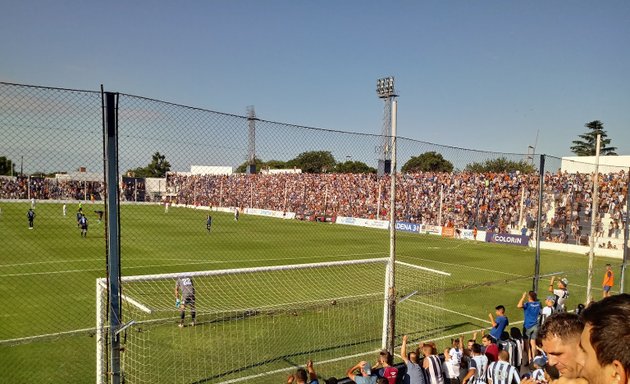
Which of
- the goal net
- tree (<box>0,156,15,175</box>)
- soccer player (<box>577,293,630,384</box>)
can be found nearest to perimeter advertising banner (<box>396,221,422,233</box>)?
the goal net

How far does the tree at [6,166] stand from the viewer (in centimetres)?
494

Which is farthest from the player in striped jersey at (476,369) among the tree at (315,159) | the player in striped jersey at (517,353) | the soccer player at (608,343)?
the soccer player at (608,343)

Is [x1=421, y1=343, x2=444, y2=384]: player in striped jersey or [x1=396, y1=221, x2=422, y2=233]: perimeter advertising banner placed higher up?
[x1=421, y1=343, x2=444, y2=384]: player in striped jersey

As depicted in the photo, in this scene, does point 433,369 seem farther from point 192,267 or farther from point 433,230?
point 433,230

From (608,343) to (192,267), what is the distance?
794 inches

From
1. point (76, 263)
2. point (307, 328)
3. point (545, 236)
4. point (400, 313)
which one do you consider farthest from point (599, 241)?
point (76, 263)

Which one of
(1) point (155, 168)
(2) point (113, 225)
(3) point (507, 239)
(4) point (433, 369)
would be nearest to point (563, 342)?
(4) point (433, 369)

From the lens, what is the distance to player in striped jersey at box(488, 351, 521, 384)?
647 cm

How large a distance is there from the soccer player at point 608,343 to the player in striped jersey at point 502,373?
5531 mm

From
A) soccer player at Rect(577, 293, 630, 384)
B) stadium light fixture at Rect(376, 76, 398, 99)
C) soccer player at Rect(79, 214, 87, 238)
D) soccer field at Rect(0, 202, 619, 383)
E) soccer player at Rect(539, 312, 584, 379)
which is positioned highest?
stadium light fixture at Rect(376, 76, 398, 99)

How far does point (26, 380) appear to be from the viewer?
8.13m

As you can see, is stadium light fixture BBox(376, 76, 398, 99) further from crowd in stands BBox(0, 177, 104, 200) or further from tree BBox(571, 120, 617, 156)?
tree BBox(571, 120, 617, 156)

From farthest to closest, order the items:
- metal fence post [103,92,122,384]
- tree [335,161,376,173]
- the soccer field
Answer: the soccer field
tree [335,161,376,173]
metal fence post [103,92,122,384]

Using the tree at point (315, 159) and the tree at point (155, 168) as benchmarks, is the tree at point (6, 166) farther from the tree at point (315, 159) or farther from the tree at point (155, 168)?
the tree at point (315, 159)
